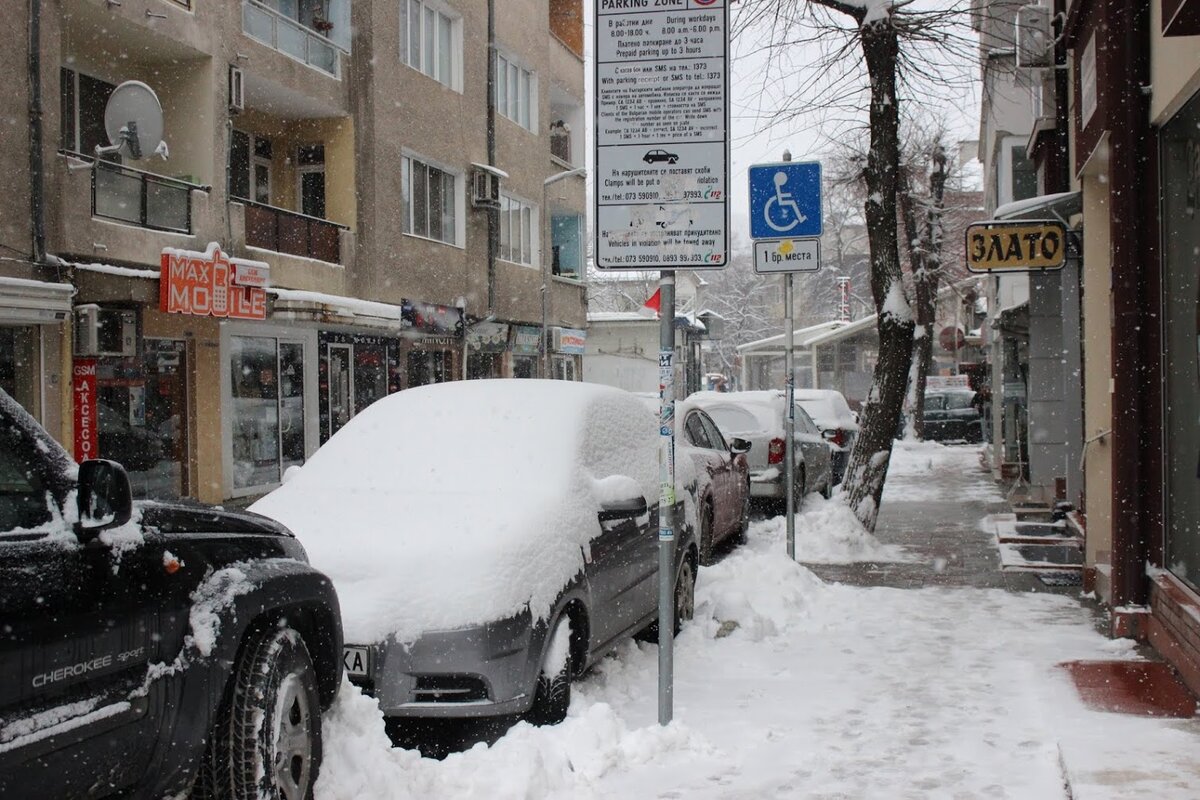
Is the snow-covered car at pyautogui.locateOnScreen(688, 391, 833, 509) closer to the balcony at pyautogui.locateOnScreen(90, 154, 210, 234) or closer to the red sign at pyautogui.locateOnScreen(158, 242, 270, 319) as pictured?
the red sign at pyautogui.locateOnScreen(158, 242, 270, 319)

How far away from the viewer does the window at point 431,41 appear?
75.5ft

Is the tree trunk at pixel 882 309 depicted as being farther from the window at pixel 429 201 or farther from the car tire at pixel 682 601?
the window at pixel 429 201

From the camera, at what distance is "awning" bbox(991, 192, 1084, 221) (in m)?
10.2

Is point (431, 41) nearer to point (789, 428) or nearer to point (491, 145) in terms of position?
point (491, 145)

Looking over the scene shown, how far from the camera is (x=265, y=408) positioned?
63.7 feet

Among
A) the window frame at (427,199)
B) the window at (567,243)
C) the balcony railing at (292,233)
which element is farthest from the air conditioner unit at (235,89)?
the window at (567,243)

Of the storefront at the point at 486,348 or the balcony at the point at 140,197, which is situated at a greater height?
the balcony at the point at 140,197

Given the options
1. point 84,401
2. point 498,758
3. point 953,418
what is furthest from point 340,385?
point 953,418

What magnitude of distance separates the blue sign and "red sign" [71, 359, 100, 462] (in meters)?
9.44

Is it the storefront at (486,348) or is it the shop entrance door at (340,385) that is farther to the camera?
the storefront at (486,348)

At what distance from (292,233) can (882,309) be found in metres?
10.9

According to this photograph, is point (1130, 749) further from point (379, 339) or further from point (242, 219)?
point (379, 339)

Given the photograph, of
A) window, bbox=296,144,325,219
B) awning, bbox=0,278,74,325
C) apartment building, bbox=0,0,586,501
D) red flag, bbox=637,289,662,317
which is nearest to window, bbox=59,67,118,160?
apartment building, bbox=0,0,586,501

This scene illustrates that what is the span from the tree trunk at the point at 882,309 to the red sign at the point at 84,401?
377 inches
